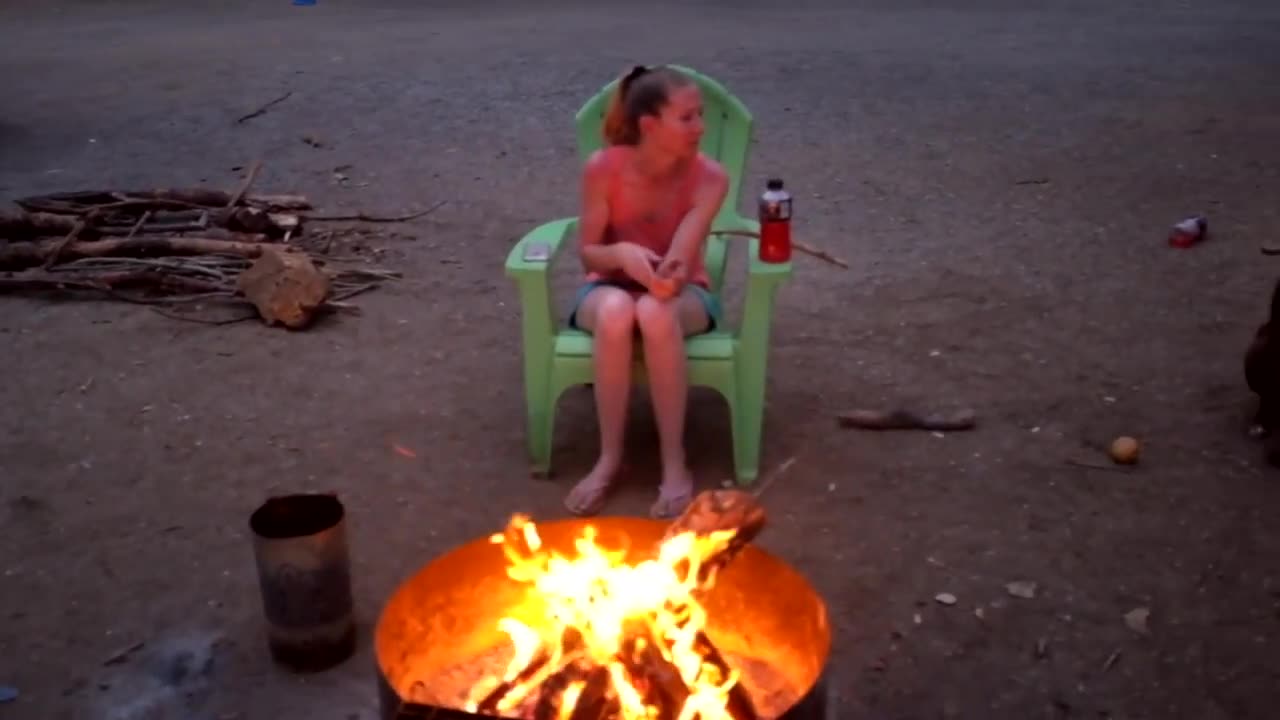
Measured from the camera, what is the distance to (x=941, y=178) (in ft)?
20.7

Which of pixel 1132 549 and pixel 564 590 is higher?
pixel 564 590

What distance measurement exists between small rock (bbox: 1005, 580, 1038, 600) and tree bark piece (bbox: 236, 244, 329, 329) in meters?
2.60

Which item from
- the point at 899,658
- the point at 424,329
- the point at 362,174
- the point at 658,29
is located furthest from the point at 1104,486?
the point at 658,29

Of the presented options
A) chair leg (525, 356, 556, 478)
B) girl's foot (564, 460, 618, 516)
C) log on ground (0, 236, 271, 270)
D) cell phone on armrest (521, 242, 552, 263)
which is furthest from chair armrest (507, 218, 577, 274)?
log on ground (0, 236, 271, 270)

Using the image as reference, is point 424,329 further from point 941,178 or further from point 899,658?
point 941,178

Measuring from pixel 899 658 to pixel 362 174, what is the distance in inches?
182

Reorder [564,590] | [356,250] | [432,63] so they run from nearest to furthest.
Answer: [564,590] → [356,250] → [432,63]

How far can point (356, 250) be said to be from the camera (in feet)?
17.7

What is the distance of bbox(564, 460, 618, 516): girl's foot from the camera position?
10.7ft

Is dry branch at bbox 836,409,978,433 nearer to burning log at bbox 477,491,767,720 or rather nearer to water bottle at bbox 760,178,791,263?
water bottle at bbox 760,178,791,263

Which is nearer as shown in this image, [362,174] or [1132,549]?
[1132,549]

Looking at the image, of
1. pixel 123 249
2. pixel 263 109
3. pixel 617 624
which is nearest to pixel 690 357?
pixel 617 624

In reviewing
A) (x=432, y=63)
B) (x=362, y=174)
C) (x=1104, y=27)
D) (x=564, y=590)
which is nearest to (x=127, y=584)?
(x=564, y=590)

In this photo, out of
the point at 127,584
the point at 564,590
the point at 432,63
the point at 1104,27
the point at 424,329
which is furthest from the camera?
the point at 1104,27
